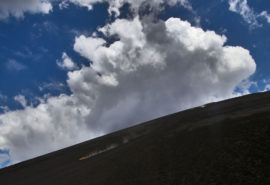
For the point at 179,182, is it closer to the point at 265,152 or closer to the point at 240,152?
the point at 240,152

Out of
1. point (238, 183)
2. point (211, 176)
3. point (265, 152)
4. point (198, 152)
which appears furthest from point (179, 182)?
point (265, 152)

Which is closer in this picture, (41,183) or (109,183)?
(109,183)

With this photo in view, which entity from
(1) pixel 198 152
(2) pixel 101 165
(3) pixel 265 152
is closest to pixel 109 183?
(2) pixel 101 165

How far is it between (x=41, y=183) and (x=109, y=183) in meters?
12.2

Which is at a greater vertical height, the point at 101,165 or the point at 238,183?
the point at 101,165

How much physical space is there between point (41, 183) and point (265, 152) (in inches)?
980

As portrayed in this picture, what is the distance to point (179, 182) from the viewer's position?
44.2ft

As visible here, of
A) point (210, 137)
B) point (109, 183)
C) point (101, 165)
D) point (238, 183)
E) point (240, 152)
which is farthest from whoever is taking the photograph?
point (101, 165)

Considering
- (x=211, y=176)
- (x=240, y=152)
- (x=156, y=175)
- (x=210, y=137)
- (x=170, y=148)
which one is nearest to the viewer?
(x=211, y=176)

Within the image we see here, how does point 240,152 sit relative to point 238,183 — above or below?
above

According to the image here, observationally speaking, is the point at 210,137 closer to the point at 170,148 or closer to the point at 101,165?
the point at 170,148

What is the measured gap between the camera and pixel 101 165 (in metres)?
23.6

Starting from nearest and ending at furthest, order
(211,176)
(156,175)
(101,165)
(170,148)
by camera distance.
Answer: (211,176) < (156,175) < (170,148) < (101,165)

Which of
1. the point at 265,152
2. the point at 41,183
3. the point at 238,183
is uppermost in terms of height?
the point at 41,183
